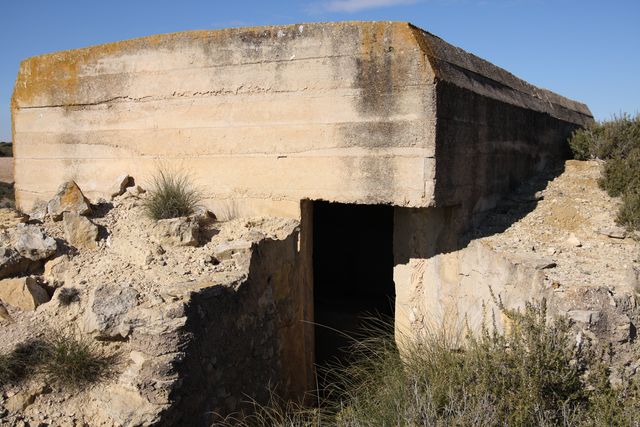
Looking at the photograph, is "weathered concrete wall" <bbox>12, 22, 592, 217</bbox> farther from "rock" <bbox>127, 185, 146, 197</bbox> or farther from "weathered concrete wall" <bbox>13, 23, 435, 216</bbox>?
"rock" <bbox>127, 185, 146, 197</bbox>

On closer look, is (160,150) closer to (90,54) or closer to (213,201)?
(213,201)

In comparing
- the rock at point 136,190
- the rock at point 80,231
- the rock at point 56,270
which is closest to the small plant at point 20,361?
the rock at point 56,270

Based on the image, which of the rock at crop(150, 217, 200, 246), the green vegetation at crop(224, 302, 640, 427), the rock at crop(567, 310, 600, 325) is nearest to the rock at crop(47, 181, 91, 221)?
the rock at crop(150, 217, 200, 246)

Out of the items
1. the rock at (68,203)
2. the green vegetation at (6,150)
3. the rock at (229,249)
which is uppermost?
the green vegetation at (6,150)

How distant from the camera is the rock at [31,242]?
4.71 m

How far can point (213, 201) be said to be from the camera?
5902 millimetres

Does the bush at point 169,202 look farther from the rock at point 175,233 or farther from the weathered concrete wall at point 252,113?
the weathered concrete wall at point 252,113

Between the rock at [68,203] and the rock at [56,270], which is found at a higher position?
the rock at [68,203]

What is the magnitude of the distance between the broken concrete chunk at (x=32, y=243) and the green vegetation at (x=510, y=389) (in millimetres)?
2133

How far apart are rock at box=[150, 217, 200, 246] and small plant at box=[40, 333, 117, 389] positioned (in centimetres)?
130

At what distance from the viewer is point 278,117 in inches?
217

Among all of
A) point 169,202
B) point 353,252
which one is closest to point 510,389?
point 169,202

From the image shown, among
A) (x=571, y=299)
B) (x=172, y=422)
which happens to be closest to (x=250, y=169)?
(x=172, y=422)

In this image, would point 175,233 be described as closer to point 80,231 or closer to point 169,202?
point 169,202
